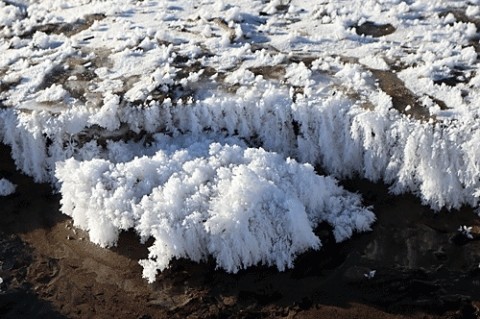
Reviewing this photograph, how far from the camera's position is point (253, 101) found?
1252 centimetres

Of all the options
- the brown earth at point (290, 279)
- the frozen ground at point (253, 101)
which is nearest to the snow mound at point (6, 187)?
the frozen ground at point (253, 101)

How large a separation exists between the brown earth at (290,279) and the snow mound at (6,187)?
4.38ft

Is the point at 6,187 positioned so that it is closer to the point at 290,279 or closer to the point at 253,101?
the point at 253,101

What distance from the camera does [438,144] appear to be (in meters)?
11.4

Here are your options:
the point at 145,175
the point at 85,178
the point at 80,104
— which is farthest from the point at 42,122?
the point at 145,175

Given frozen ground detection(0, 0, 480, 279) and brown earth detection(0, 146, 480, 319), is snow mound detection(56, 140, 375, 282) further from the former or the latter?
brown earth detection(0, 146, 480, 319)

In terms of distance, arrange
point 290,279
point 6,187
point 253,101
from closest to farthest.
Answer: point 290,279 < point 253,101 < point 6,187

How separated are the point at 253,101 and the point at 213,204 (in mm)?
2670

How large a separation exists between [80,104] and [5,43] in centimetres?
407

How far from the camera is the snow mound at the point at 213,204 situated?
10.8 meters

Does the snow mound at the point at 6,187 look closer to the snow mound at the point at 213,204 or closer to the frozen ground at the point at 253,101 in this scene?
the frozen ground at the point at 253,101

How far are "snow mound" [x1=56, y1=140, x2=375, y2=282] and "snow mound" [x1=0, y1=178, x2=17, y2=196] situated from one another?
1.68 metres

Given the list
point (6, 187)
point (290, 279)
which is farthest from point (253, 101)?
point (6, 187)

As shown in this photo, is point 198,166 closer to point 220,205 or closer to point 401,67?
point 220,205
